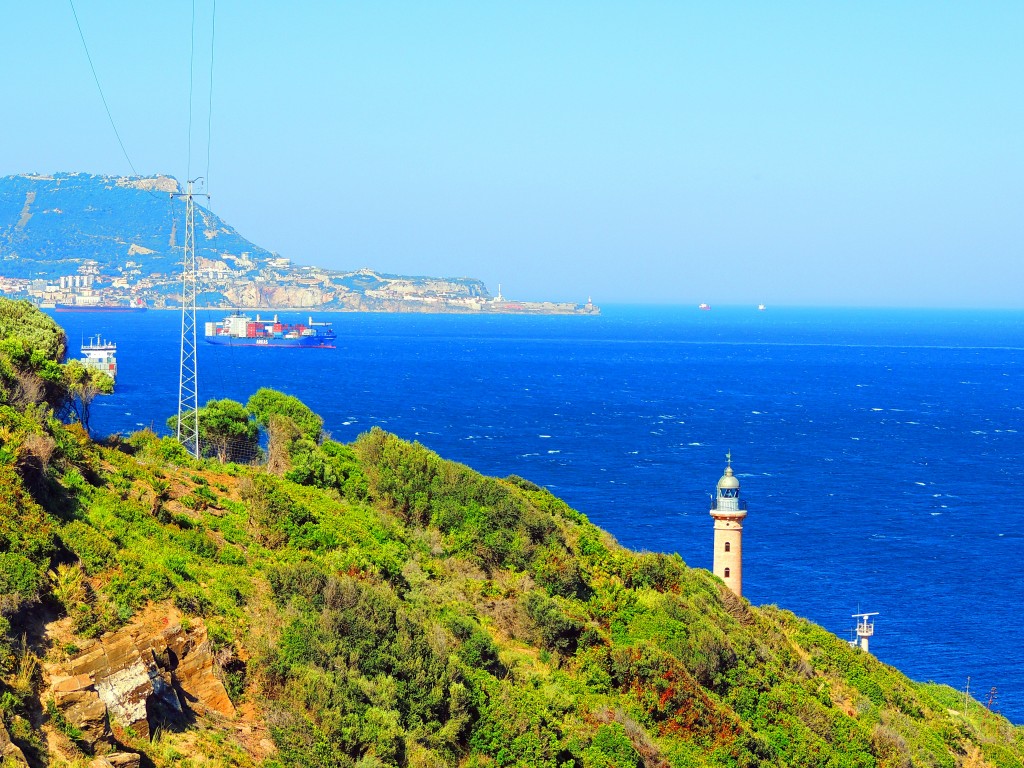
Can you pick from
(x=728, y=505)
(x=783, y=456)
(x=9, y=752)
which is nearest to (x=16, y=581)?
(x=9, y=752)

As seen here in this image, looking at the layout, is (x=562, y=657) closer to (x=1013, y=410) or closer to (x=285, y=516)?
(x=285, y=516)

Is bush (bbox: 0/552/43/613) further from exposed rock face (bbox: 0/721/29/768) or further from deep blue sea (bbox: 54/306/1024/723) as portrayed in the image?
deep blue sea (bbox: 54/306/1024/723)

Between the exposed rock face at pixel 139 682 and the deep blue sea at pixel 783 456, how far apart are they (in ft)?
119

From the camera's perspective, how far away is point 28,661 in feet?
46.7

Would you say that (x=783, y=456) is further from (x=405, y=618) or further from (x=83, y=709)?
(x=83, y=709)

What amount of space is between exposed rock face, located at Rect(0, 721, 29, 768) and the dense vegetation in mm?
334

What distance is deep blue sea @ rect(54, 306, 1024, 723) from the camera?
180 ft

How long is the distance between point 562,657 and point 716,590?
1132 cm

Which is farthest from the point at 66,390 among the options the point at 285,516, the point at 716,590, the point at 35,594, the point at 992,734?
the point at 992,734

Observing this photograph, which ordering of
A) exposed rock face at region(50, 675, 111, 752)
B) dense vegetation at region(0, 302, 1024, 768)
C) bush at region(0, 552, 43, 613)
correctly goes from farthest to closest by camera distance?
dense vegetation at region(0, 302, 1024, 768) < bush at region(0, 552, 43, 613) < exposed rock face at region(50, 675, 111, 752)

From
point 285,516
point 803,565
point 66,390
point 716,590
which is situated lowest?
point 803,565

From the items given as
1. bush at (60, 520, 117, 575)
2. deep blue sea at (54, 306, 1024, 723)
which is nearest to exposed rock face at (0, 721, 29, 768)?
bush at (60, 520, 117, 575)

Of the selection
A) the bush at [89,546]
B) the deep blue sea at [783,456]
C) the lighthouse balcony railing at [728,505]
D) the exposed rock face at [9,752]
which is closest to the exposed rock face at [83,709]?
the exposed rock face at [9,752]

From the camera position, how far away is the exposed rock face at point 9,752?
12030mm
